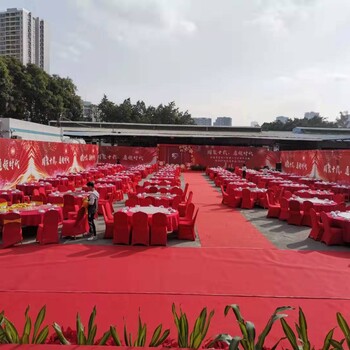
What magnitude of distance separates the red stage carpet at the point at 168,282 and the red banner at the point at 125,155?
29.3 metres

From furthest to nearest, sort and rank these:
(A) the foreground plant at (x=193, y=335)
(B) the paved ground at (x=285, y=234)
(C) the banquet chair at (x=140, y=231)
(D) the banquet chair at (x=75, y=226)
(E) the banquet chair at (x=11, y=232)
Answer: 1. (D) the banquet chair at (x=75, y=226)
2. (B) the paved ground at (x=285, y=234)
3. (C) the banquet chair at (x=140, y=231)
4. (E) the banquet chair at (x=11, y=232)
5. (A) the foreground plant at (x=193, y=335)

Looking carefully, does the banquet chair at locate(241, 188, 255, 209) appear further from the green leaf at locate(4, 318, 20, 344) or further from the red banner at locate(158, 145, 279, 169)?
the red banner at locate(158, 145, 279, 169)

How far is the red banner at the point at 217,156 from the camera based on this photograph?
3669 cm

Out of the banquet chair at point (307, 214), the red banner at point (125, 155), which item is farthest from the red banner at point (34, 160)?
the banquet chair at point (307, 214)

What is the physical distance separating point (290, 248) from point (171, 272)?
129 inches

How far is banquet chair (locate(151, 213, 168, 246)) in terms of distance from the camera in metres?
8.16

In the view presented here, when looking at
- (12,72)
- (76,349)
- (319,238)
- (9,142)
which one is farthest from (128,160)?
(76,349)

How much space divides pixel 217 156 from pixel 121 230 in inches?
1173

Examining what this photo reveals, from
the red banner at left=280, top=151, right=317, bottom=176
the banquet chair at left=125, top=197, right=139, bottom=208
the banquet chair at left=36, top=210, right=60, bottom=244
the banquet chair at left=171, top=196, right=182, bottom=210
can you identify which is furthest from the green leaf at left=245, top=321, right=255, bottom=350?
the red banner at left=280, top=151, right=317, bottom=176

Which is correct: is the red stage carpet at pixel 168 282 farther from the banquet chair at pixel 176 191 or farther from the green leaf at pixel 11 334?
the banquet chair at pixel 176 191

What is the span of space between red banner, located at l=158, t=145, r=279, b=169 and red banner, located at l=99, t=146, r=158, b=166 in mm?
1712

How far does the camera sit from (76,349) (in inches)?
98.2

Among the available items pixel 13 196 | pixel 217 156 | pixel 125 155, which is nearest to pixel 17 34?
pixel 125 155

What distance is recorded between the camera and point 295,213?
10914mm
